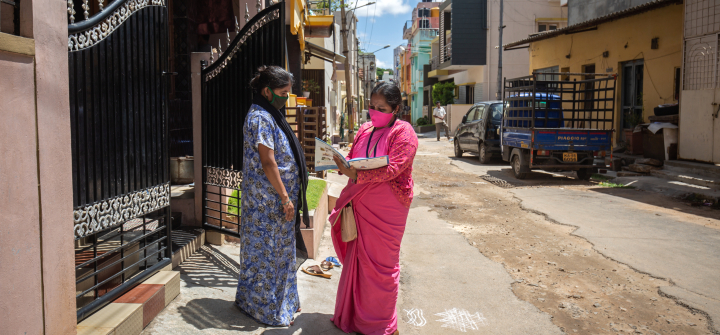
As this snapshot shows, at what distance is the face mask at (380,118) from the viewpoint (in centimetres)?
337

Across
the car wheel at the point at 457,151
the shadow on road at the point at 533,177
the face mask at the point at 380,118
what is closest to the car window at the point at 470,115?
the car wheel at the point at 457,151

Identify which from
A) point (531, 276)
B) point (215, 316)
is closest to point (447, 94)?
point (531, 276)

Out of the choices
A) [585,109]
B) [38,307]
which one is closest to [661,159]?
[585,109]

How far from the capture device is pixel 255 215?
3.29 metres

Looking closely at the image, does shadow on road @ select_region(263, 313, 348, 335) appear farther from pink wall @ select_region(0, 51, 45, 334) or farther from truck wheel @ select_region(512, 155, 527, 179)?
truck wheel @ select_region(512, 155, 527, 179)

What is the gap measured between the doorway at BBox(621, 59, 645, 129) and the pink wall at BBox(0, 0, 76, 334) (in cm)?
1360

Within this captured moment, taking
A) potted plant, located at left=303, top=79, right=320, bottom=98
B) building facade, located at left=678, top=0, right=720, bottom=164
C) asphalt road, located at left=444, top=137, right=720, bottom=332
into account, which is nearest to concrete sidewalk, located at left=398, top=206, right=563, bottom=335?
asphalt road, located at left=444, top=137, right=720, bottom=332

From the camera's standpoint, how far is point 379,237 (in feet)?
11.0

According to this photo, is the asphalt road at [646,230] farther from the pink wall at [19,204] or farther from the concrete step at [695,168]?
the pink wall at [19,204]

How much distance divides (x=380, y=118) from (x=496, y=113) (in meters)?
11.0

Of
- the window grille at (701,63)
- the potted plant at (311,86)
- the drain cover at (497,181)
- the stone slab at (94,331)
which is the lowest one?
the drain cover at (497,181)

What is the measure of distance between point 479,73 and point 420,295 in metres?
25.1

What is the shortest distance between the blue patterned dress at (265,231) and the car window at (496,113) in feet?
36.5

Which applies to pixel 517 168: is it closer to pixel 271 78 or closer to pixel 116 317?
pixel 271 78
